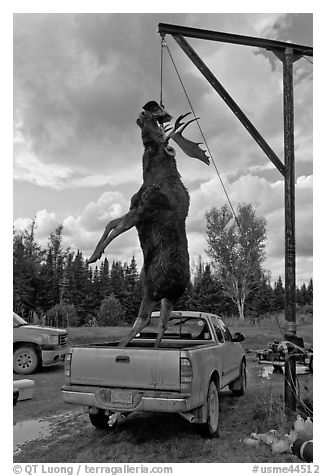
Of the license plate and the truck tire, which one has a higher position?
the license plate

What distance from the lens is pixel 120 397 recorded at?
4793mm

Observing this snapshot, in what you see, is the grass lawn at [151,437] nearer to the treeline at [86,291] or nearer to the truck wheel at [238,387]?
the truck wheel at [238,387]

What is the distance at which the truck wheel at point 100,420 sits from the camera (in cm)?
565

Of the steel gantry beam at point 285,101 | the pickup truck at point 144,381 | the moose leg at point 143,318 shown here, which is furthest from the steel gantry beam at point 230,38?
the pickup truck at point 144,381

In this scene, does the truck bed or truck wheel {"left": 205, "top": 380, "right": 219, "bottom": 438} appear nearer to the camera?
the truck bed

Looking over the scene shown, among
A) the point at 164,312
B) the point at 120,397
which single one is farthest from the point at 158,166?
the point at 120,397

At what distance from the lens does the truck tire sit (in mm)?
5203

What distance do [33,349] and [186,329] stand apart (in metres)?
5.51

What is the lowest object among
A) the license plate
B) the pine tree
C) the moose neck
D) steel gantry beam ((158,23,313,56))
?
the pine tree

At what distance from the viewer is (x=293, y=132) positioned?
21.5 ft

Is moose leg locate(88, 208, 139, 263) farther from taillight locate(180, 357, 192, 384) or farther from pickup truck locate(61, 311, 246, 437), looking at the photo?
taillight locate(180, 357, 192, 384)

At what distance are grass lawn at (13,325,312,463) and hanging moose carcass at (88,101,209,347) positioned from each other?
1127 millimetres

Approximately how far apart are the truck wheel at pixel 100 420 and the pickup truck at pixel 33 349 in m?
5.62

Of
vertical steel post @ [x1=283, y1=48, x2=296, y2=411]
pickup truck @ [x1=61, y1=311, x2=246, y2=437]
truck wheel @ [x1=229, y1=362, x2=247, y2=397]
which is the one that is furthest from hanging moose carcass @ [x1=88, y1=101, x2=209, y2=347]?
truck wheel @ [x1=229, y1=362, x2=247, y2=397]
